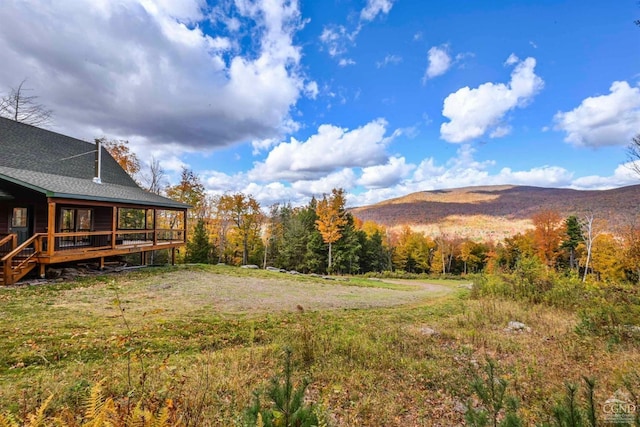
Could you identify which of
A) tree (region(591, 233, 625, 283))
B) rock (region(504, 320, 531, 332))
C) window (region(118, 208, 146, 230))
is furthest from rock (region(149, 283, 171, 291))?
tree (region(591, 233, 625, 283))

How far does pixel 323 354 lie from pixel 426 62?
47.8 ft

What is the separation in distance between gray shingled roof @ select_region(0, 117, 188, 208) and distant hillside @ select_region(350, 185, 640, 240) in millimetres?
45100

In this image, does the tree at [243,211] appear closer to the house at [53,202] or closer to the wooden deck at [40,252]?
the house at [53,202]

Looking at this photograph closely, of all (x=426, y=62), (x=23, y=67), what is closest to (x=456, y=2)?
(x=426, y=62)

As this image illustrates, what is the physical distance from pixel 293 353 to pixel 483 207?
86566 millimetres

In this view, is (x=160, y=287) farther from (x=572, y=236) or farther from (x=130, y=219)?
(x=572, y=236)

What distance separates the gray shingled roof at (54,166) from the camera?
9.93m

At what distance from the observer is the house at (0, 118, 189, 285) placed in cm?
943

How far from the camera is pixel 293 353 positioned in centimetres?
417

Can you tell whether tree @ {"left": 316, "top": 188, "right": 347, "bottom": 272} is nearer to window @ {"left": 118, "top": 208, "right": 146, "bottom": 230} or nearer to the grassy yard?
window @ {"left": 118, "top": 208, "right": 146, "bottom": 230}

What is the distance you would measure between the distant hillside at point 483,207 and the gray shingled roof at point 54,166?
4510 cm

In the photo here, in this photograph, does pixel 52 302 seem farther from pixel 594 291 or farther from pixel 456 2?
pixel 456 2

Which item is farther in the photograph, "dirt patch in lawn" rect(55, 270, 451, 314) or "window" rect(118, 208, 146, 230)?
"window" rect(118, 208, 146, 230)

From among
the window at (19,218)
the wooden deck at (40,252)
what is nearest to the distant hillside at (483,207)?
the wooden deck at (40,252)
